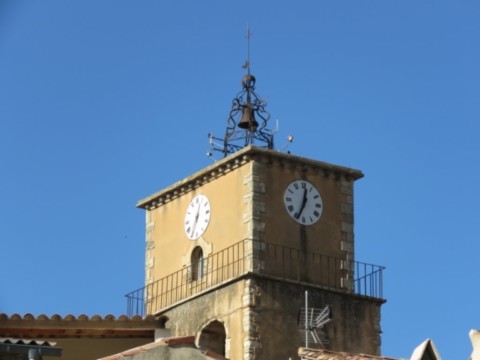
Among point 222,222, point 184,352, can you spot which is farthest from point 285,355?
point 184,352

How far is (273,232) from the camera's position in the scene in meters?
43.8

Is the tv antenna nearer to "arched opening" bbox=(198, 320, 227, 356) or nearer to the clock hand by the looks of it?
"arched opening" bbox=(198, 320, 227, 356)

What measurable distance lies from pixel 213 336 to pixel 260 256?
1.87 metres

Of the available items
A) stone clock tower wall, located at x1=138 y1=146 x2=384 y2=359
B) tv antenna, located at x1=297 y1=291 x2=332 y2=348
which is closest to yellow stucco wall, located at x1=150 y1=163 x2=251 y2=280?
stone clock tower wall, located at x1=138 y1=146 x2=384 y2=359

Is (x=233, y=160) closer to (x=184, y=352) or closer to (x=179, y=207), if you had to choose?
(x=179, y=207)

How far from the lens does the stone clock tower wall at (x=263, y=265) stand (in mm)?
42906

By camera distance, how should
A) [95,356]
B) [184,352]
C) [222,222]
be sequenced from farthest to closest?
[222,222] → [95,356] → [184,352]

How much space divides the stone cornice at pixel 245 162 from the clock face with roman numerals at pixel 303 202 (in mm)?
366

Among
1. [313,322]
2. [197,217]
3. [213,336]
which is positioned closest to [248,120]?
[197,217]

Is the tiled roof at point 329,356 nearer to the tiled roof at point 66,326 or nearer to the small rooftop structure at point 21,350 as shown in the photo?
the small rooftop structure at point 21,350

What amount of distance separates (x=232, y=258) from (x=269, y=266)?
2.59 feet

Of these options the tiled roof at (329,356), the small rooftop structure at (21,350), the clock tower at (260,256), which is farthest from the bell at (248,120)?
the small rooftop structure at (21,350)

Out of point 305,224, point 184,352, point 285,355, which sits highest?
point 305,224

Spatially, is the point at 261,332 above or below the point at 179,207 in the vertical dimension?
below
